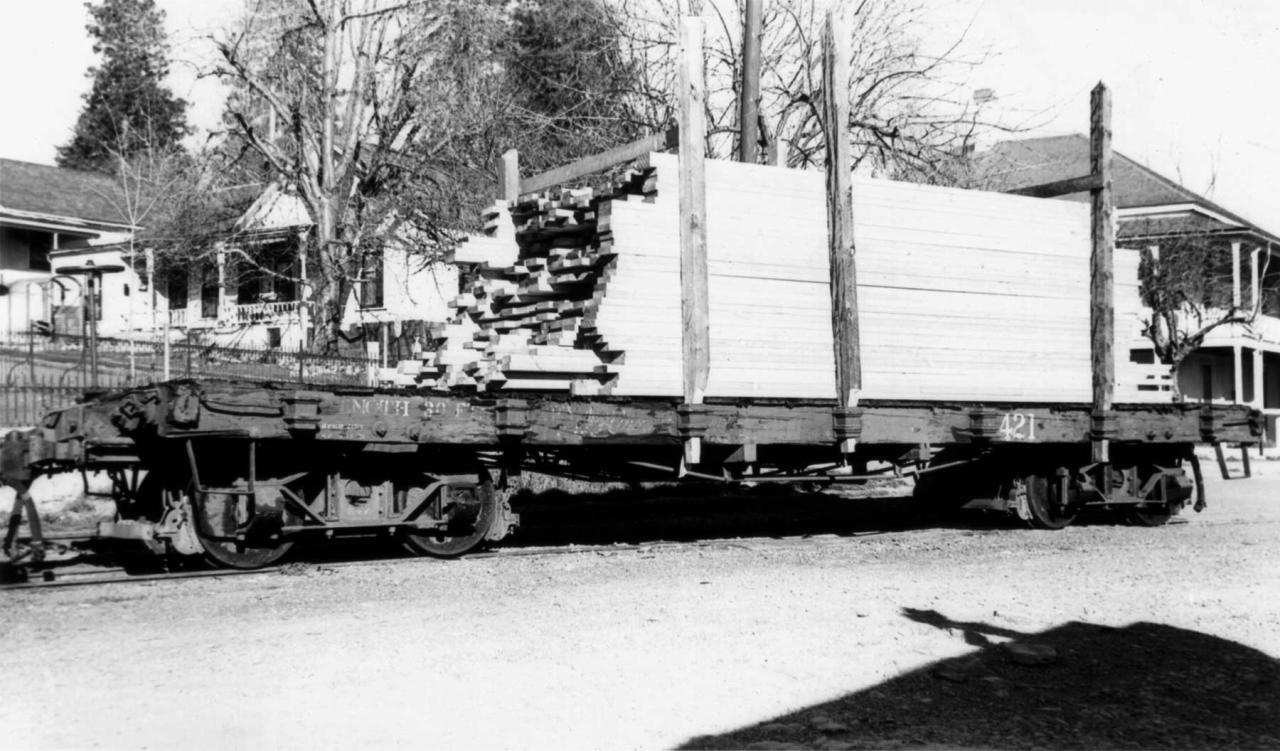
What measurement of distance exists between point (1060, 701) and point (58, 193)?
41503mm

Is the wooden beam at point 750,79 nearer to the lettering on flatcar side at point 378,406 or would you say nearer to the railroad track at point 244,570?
the railroad track at point 244,570

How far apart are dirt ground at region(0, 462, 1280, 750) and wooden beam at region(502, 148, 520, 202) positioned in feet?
13.8

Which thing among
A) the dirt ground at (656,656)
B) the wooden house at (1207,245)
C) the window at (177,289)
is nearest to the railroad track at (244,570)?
the dirt ground at (656,656)

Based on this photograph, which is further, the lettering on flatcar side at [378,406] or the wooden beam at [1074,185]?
the wooden beam at [1074,185]

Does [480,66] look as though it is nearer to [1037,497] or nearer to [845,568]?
[1037,497]

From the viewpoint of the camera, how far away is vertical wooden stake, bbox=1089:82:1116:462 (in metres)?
12.1

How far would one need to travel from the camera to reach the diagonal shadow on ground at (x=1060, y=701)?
197 inches

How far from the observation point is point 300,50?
86.6ft

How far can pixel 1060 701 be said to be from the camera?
5.60 metres

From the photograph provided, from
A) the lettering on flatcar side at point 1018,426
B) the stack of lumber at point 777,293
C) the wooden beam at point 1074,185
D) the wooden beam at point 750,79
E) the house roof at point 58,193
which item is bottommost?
the lettering on flatcar side at point 1018,426

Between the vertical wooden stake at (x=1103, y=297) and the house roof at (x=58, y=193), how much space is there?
3234 centimetres

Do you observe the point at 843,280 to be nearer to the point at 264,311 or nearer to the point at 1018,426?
the point at 1018,426

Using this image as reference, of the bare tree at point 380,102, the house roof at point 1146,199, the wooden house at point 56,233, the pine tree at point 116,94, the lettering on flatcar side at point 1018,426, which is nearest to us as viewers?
the lettering on flatcar side at point 1018,426

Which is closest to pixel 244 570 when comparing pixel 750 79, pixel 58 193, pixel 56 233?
pixel 750 79
